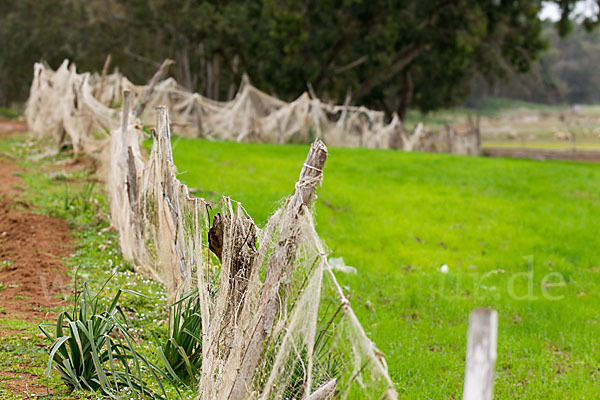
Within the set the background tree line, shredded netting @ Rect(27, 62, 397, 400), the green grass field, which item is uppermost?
the background tree line

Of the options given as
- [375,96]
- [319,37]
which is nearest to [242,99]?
[319,37]

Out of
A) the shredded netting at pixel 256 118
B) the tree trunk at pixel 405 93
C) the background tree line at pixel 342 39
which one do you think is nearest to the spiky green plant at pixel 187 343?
the shredded netting at pixel 256 118

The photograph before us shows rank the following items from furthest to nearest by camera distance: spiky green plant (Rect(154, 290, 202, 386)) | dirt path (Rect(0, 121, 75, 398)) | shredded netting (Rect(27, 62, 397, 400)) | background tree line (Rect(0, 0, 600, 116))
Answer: background tree line (Rect(0, 0, 600, 116)) → dirt path (Rect(0, 121, 75, 398)) → spiky green plant (Rect(154, 290, 202, 386)) → shredded netting (Rect(27, 62, 397, 400))

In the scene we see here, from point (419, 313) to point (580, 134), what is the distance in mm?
59390

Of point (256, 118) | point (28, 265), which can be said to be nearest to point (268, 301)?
point (28, 265)

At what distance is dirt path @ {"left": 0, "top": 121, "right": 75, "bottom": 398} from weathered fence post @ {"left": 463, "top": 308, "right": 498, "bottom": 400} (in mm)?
2928

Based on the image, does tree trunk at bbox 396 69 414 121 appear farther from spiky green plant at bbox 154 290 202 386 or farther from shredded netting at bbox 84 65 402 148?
spiky green plant at bbox 154 290 202 386

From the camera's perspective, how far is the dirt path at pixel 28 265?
5.48 metres

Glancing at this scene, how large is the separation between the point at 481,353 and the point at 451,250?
A: 765 centimetres

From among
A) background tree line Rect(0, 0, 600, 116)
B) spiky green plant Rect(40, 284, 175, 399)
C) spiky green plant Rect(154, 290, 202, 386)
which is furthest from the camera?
background tree line Rect(0, 0, 600, 116)

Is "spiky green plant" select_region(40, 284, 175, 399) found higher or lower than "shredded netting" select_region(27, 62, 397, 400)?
lower

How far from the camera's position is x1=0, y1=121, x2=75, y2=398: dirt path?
18.0 feet

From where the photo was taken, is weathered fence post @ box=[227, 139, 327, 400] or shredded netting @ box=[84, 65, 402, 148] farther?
shredded netting @ box=[84, 65, 402, 148]

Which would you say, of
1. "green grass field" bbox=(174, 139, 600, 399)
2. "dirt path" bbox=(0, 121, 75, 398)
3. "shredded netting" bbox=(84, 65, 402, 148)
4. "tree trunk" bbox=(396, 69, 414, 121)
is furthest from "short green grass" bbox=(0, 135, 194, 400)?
"tree trunk" bbox=(396, 69, 414, 121)
